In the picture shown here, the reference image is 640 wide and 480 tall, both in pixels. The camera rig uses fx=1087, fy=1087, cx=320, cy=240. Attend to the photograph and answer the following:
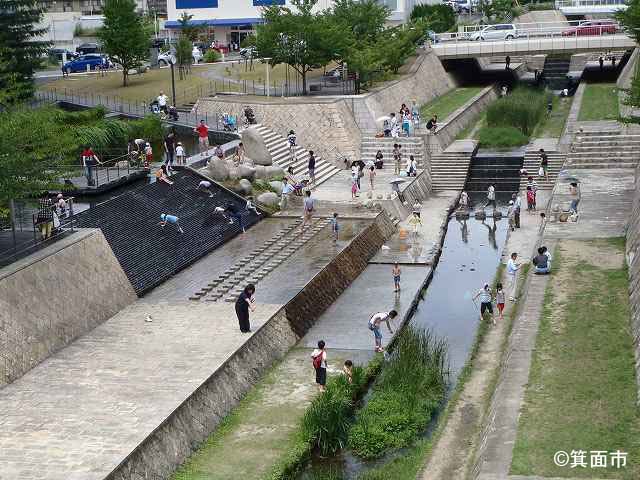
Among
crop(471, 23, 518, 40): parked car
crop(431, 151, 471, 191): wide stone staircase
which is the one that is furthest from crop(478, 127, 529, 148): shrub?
crop(471, 23, 518, 40): parked car

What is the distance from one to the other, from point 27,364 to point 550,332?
11.4 metres

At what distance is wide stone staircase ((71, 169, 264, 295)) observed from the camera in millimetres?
30562

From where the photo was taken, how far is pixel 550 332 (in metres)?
24.0

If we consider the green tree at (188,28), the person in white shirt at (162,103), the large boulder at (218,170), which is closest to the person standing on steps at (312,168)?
the large boulder at (218,170)

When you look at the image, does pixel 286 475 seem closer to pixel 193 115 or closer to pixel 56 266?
pixel 56 266

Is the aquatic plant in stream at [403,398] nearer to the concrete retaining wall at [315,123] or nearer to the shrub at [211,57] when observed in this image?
the concrete retaining wall at [315,123]

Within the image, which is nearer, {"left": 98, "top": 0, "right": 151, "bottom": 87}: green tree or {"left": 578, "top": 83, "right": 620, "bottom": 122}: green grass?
{"left": 578, "top": 83, "right": 620, "bottom": 122}: green grass

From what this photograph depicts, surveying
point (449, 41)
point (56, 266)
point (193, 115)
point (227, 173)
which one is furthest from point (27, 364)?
point (449, 41)

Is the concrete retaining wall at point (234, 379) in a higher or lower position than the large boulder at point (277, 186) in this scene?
lower

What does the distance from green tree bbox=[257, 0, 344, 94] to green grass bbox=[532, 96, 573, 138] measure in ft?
36.6

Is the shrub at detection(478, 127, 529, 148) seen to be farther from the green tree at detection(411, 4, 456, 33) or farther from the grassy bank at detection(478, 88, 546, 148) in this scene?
the green tree at detection(411, 4, 456, 33)

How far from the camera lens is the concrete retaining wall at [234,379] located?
1917 cm

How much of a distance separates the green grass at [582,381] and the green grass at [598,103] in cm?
2464

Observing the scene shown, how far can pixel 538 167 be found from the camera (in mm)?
47156
